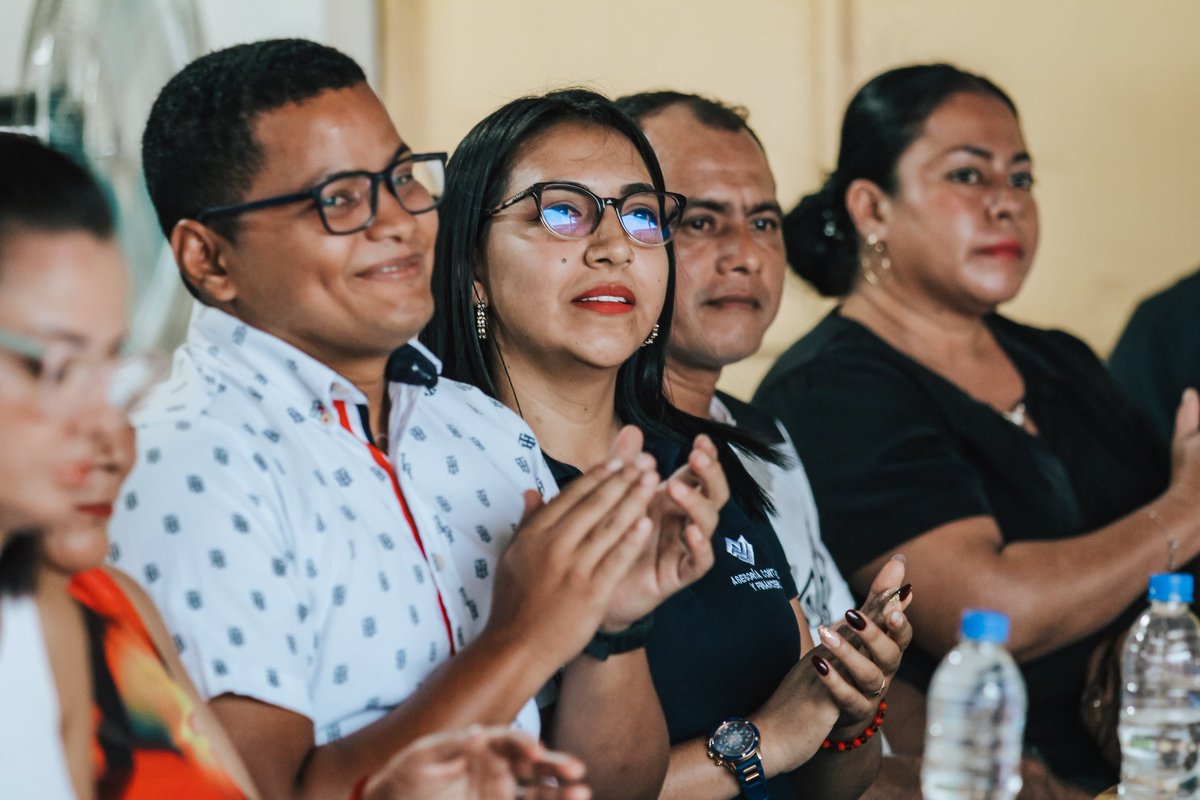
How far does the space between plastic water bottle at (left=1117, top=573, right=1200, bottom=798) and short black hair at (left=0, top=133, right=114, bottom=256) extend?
117 cm

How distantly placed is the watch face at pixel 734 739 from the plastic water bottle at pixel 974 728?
335 millimetres

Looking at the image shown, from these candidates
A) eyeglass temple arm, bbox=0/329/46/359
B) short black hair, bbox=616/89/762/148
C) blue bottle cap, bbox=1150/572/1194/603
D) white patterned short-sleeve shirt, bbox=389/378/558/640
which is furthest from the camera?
short black hair, bbox=616/89/762/148

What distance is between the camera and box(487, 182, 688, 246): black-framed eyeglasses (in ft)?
5.67

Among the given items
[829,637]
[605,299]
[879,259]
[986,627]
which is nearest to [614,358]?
[605,299]

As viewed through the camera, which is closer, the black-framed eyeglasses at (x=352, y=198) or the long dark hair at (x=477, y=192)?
the black-framed eyeglasses at (x=352, y=198)

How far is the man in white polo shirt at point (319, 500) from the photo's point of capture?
122cm

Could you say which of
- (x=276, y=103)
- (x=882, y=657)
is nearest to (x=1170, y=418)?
(x=882, y=657)

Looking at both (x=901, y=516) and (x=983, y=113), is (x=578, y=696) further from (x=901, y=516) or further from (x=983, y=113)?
(x=983, y=113)

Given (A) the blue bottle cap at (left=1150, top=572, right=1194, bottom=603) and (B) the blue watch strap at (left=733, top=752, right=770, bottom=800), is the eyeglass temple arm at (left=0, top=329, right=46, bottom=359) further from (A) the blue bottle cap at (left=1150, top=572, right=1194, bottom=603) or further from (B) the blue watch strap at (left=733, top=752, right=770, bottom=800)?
(A) the blue bottle cap at (left=1150, top=572, right=1194, bottom=603)

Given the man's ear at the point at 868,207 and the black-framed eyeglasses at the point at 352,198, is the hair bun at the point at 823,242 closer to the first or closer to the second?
the man's ear at the point at 868,207

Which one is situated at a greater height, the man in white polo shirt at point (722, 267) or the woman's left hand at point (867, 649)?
the man in white polo shirt at point (722, 267)

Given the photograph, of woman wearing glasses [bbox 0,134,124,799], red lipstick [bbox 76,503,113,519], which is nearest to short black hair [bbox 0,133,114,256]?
woman wearing glasses [bbox 0,134,124,799]

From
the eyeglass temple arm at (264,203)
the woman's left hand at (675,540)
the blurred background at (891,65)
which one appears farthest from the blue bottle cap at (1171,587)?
the blurred background at (891,65)

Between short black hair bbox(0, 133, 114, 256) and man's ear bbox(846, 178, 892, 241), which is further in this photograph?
man's ear bbox(846, 178, 892, 241)
